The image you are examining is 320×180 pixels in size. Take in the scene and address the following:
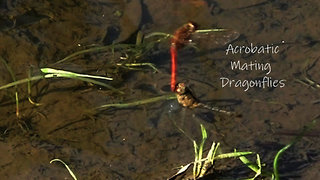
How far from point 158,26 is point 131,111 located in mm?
557

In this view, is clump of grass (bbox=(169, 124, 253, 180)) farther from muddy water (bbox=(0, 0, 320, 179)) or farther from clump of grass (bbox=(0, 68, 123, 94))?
clump of grass (bbox=(0, 68, 123, 94))

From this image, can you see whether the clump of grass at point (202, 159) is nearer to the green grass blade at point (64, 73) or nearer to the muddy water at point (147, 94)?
the muddy water at point (147, 94)

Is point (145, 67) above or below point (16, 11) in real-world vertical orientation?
below

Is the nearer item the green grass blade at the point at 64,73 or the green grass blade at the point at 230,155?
the green grass blade at the point at 230,155

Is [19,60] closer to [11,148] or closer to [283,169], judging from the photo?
[11,148]

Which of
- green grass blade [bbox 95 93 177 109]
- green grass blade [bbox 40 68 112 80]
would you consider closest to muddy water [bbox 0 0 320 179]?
green grass blade [bbox 95 93 177 109]

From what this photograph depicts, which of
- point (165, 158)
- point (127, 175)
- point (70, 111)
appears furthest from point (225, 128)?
point (70, 111)

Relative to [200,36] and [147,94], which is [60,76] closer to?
[147,94]

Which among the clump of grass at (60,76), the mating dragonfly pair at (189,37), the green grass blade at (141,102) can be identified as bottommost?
the green grass blade at (141,102)

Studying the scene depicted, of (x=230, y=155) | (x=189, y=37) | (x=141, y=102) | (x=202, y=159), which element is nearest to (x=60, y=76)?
(x=141, y=102)

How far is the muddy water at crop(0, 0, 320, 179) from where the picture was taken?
2.80 meters

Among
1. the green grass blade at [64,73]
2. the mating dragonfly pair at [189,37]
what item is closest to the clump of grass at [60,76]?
the green grass blade at [64,73]

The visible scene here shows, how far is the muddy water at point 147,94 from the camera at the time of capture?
9.19ft

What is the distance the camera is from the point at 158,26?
322 centimetres
